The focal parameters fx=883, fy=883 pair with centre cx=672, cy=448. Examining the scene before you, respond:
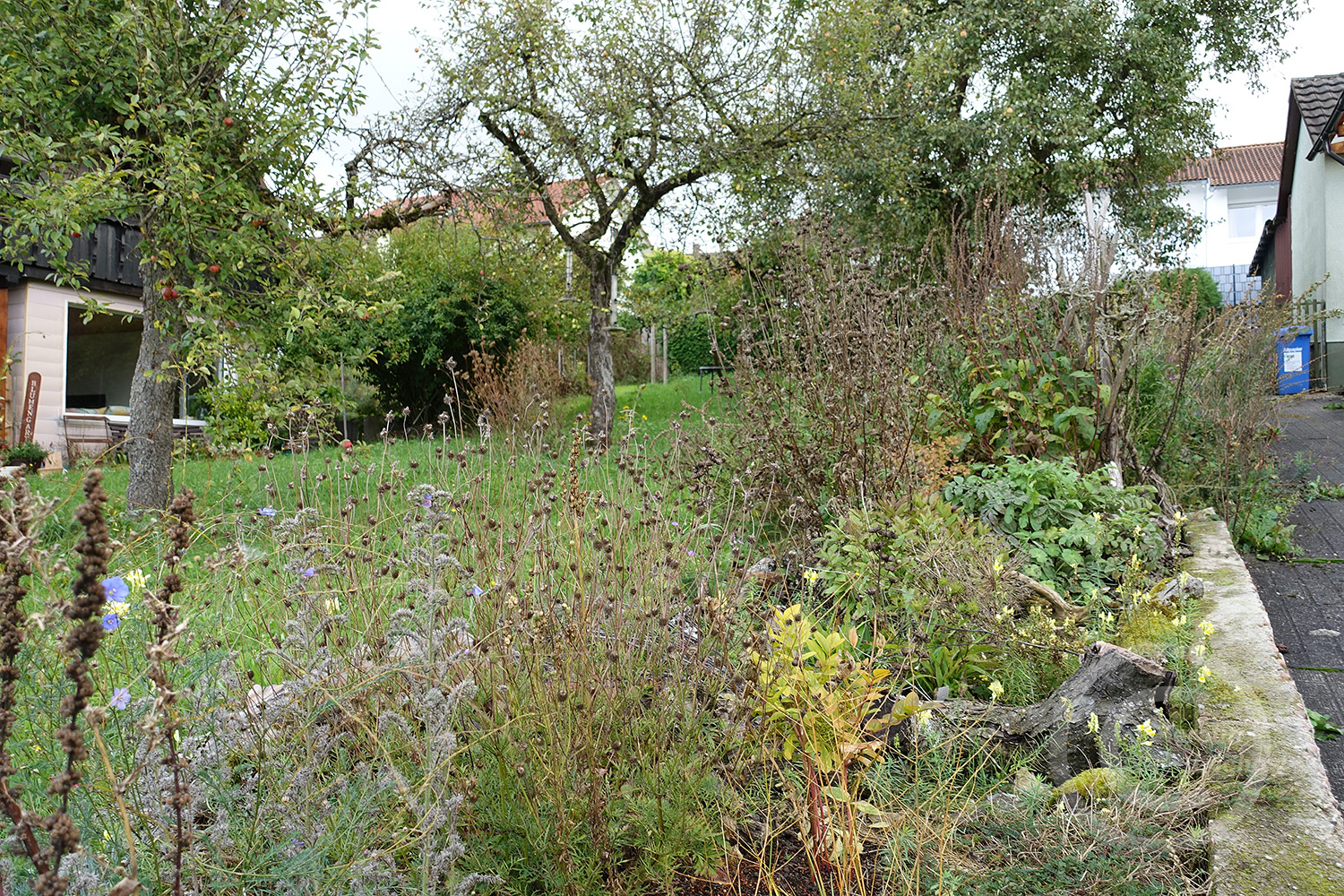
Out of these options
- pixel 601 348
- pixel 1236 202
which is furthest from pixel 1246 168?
pixel 601 348

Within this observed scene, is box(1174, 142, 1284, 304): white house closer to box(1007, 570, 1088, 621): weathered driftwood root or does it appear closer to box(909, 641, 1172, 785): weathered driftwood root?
box(1007, 570, 1088, 621): weathered driftwood root

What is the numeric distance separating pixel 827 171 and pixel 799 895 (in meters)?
11.1

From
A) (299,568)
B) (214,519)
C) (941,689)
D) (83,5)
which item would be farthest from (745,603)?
(83,5)

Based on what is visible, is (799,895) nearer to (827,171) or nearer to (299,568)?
(299,568)

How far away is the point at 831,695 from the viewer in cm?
202

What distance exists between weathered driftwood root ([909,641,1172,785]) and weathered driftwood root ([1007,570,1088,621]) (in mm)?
735

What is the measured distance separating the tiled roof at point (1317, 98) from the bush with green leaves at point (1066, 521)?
616 inches

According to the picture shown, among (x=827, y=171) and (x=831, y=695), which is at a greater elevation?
(x=827, y=171)

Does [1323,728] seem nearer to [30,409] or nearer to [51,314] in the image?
[30,409]

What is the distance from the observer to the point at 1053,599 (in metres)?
3.31

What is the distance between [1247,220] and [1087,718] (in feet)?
149

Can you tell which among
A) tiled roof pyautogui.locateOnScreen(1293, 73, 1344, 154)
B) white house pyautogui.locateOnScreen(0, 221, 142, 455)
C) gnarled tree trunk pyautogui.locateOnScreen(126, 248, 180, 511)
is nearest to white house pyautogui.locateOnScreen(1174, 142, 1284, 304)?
tiled roof pyautogui.locateOnScreen(1293, 73, 1344, 154)

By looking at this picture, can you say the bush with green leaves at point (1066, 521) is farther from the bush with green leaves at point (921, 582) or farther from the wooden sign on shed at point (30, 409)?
the wooden sign on shed at point (30, 409)

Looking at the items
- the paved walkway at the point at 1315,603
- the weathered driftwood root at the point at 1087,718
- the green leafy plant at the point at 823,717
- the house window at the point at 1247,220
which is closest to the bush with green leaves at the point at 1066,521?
the paved walkway at the point at 1315,603
